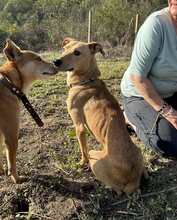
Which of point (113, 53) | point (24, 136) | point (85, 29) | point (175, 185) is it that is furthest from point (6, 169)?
point (85, 29)

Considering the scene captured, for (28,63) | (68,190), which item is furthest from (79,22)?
(68,190)

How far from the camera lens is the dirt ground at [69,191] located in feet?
12.0

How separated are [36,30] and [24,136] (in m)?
17.4

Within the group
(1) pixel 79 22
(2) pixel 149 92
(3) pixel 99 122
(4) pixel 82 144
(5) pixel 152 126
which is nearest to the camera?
(3) pixel 99 122

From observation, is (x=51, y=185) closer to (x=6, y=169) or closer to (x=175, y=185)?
(x=6, y=169)

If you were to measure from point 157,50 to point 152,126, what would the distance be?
792 millimetres

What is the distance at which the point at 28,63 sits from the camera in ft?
15.2

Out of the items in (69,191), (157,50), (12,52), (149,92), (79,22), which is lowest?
(79,22)

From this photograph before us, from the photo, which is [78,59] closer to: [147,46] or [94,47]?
[94,47]

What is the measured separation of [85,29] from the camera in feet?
59.1

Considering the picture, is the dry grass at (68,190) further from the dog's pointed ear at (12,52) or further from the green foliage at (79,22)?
the green foliage at (79,22)

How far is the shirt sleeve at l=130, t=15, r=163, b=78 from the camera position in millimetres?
4156

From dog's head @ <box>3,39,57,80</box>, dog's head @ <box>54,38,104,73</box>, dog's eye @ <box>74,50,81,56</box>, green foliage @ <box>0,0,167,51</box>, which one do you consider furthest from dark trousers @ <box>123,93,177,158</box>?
green foliage @ <box>0,0,167,51</box>

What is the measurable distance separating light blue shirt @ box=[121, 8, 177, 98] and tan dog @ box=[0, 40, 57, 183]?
1013 mm
